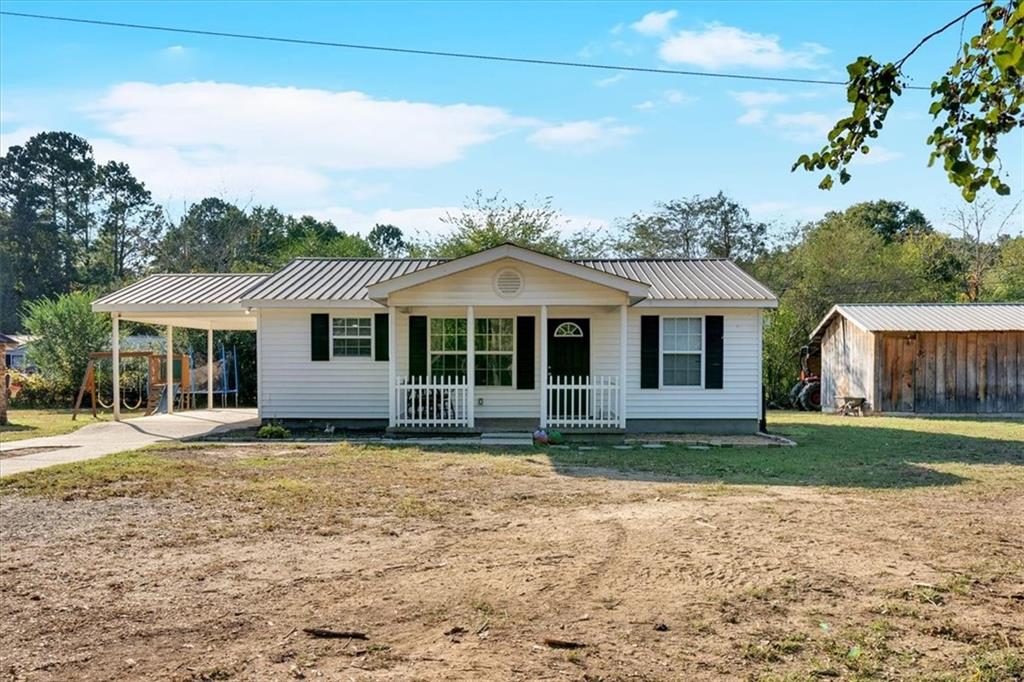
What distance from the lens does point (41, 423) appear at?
1767 cm

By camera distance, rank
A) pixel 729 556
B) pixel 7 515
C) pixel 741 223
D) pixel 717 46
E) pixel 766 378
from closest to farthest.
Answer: pixel 729 556
pixel 7 515
pixel 717 46
pixel 766 378
pixel 741 223

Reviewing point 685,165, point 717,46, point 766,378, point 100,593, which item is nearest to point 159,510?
point 100,593

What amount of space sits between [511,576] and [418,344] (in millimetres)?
10392

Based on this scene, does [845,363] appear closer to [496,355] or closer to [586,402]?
[586,402]

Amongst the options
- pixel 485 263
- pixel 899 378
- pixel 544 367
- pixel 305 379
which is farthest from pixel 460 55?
pixel 899 378

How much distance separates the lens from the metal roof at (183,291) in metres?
16.2

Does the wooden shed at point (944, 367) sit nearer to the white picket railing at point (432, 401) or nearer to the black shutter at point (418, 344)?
the white picket railing at point (432, 401)

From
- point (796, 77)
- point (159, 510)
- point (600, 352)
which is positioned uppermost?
point (796, 77)

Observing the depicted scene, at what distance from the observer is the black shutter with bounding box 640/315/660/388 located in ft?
48.0

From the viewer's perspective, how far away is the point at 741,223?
33.4m

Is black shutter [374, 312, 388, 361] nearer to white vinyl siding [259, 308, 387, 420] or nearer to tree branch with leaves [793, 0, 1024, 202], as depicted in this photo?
white vinyl siding [259, 308, 387, 420]

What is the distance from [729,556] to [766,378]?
21.7 meters

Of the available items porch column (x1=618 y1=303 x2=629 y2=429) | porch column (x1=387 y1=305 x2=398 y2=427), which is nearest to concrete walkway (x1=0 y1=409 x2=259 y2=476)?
porch column (x1=387 y1=305 x2=398 y2=427)

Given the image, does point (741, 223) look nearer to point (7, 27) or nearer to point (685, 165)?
point (685, 165)
